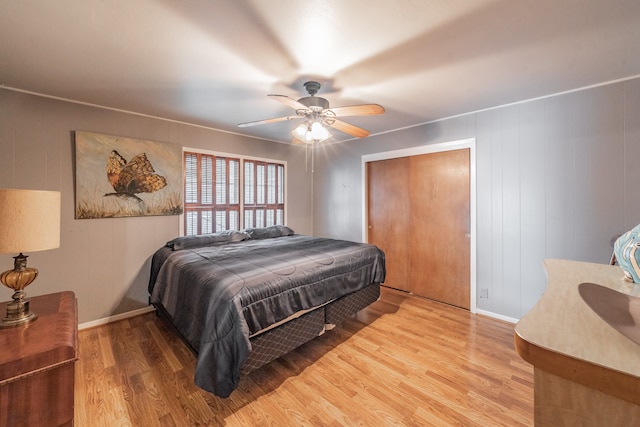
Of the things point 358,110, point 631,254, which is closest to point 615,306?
point 631,254

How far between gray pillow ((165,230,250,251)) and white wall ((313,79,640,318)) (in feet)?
9.41

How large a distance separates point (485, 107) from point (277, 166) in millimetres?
3138

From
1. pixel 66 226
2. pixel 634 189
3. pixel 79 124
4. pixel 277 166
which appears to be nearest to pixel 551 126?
pixel 634 189

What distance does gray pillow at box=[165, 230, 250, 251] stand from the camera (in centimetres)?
298

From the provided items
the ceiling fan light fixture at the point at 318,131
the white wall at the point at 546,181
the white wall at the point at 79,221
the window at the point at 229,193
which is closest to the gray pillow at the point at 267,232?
the window at the point at 229,193

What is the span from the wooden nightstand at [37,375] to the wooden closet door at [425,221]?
11.7 ft

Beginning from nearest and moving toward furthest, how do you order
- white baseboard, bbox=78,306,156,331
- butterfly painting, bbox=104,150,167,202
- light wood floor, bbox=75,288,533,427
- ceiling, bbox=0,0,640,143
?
1. ceiling, bbox=0,0,640,143
2. light wood floor, bbox=75,288,533,427
3. white baseboard, bbox=78,306,156,331
4. butterfly painting, bbox=104,150,167,202

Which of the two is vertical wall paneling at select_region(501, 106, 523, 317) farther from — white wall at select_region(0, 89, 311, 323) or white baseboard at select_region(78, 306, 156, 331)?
white baseboard at select_region(78, 306, 156, 331)

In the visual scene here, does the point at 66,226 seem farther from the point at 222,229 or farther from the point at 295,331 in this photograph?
the point at 295,331

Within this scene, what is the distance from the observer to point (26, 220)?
1127 millimetres

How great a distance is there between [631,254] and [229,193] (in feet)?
13.0

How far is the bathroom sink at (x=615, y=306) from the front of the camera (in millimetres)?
1022

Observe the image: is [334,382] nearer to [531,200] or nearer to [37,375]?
[37,375]

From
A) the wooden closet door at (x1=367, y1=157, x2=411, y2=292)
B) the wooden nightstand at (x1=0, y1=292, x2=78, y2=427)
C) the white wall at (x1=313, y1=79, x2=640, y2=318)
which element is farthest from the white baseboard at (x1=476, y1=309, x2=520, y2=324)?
the wooden nightstand at (x1=0, y1=292, x2=78, y2=427)
